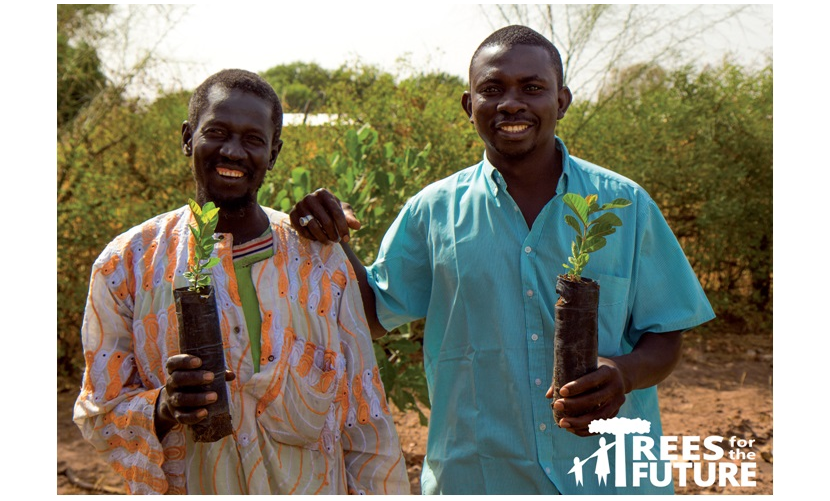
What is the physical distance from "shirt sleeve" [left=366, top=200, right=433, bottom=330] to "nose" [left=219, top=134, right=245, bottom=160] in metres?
0.57

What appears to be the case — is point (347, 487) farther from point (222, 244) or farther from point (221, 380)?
point (222, 244)

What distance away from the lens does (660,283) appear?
2350 millimetres

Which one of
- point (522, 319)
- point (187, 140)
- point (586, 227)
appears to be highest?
point (187, 140)

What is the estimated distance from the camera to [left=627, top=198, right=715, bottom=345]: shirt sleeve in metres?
2.33

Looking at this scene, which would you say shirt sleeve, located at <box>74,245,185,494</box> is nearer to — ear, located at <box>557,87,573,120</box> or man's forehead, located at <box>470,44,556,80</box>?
man's forehead, located at <box>470,44,556,80</box>

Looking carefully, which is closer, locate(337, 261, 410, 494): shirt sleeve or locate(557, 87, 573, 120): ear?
locate(337, 261, 410, 494): shirt sleeve

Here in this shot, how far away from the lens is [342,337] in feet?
7.55

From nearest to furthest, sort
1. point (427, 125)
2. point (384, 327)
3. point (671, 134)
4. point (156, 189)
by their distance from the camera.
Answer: point (384, 327)
point (427, 125)
point (156, 189)
point (671, 134)

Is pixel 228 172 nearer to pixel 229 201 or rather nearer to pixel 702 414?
pixel 229 201

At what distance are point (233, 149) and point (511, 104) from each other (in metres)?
0.75

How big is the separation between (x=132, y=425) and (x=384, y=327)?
814mm

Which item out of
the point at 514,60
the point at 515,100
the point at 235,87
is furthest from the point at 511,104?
the point at 235,87

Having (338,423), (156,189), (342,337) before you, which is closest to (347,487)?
(338,423)

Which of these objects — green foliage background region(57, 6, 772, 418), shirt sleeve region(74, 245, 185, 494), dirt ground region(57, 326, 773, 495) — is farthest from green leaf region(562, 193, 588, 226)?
dirt ground region(57, 326, 773, 495)
